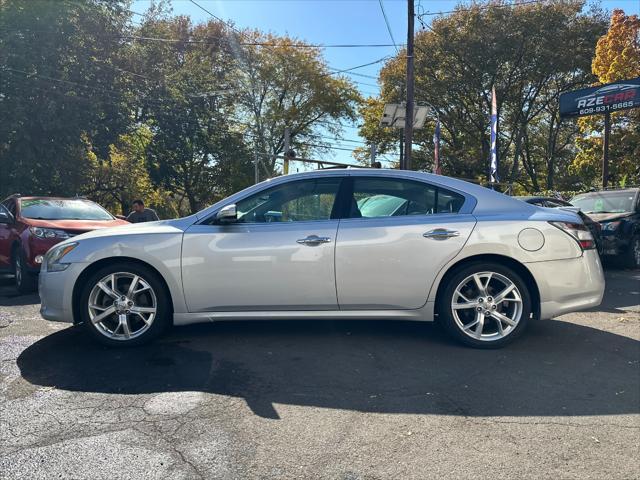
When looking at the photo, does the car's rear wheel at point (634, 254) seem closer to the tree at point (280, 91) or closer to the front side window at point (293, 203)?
the front side window at point (293, 203)

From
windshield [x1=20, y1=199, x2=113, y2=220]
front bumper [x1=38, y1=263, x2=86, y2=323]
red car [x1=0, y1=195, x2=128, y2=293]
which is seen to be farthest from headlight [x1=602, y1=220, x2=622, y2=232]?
front bumper [x1=38, y1=263, x2=86, y2=323]

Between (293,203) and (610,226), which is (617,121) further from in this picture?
(293,203)

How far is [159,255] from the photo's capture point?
431cm

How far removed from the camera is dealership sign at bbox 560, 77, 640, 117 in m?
17.1

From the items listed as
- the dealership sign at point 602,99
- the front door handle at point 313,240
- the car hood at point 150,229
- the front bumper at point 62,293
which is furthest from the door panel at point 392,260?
the dealership sign at point 602,99

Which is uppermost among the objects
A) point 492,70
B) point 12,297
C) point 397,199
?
point 492,70

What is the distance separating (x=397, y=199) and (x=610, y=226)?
7105 millimetres

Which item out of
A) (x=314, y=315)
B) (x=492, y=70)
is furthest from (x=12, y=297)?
(x=492, y=70)

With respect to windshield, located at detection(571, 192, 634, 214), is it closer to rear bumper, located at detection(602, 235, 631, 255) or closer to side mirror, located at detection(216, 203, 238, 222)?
rear bumper, located at detection(602, 235, 631, 255)

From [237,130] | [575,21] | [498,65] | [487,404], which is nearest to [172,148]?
[237,130]

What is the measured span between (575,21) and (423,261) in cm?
2674

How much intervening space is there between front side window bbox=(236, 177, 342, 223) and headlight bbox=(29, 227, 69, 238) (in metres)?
4.13

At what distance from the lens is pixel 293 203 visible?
14.8 feet

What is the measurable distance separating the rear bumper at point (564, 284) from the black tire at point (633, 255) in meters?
6.32
